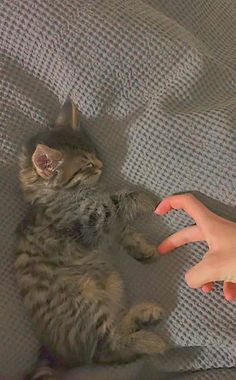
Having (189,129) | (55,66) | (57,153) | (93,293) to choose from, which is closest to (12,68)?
(55,66)

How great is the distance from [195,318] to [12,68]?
76 cm

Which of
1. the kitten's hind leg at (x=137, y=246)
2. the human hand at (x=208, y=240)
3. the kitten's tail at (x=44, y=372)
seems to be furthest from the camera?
the kitten's hind leg at (x=137, y=246)

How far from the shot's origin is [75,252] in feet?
4.25

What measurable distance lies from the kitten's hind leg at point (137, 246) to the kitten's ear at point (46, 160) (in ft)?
0.81

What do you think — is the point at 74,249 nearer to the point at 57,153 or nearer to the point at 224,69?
the point at 57,153

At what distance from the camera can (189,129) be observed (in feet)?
4.04

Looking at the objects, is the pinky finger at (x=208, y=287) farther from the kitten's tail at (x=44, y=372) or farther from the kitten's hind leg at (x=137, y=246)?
the kitten's tail at (x=44, y=372)

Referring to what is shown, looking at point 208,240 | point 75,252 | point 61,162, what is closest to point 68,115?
point 61,162

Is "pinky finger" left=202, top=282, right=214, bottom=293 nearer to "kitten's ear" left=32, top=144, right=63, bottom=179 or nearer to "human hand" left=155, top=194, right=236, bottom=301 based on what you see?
"human hand" left=155, top=194, right=236, bottom=301

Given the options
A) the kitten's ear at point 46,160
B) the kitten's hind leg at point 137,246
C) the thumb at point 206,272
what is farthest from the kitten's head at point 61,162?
the thumb at point 206,272

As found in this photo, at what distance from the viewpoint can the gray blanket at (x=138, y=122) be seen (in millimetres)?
1237

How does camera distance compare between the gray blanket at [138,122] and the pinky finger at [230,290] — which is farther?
the gray blanket at [138,122]

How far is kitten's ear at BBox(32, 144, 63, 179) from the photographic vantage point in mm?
1201

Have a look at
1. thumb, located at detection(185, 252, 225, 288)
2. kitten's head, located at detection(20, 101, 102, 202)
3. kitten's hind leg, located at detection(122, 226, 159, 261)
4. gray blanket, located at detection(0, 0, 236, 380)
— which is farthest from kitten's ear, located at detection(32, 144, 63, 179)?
thumb, located at detection(185, 252, 225, 288)
